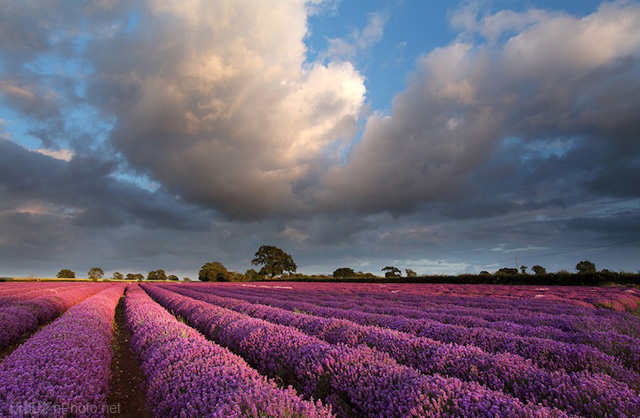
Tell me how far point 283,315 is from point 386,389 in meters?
5.44

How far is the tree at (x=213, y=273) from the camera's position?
75281mm

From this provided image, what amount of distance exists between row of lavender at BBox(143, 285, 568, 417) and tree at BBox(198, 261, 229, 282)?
74.2 meters

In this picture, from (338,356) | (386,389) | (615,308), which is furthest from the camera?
(615,308)

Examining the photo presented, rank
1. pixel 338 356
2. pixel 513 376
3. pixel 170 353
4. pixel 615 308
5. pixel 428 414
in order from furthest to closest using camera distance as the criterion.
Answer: pixel 615 308
pixel 170 353
pixel 338 356
pixel 513 376
pixel 428 414

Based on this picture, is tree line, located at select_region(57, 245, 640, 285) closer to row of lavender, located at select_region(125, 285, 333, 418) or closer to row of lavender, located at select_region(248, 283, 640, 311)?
row of lavender, located at select_region(248, 283, 640, 311)

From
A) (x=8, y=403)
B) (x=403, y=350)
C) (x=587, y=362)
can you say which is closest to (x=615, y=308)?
(x=587, y=362)

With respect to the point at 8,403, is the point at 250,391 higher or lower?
higher

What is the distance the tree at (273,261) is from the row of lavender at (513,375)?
231ft

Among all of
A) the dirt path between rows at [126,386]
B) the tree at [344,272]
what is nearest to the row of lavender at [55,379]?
the dirt path between rows at [126,386]

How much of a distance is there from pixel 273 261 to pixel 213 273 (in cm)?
1588

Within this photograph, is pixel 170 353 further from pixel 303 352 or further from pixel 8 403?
pixel 303 352

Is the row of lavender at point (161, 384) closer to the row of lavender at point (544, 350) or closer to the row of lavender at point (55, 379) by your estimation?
the row of lavender at point (55, 379)

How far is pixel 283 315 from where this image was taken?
793 centimetres

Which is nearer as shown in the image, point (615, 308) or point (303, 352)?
point (303, 352)
